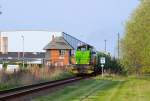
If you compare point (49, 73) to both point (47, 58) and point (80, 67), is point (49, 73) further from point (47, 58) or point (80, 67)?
point (47, 58)

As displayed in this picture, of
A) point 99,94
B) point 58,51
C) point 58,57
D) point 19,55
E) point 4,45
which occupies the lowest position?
point 99,94

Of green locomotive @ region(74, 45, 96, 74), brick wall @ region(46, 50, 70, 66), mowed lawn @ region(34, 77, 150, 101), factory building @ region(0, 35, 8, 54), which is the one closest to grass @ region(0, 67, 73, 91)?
green locomotive @ region(74, 45, 96, 74)

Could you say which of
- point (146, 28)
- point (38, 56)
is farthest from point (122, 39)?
point (38, 56)

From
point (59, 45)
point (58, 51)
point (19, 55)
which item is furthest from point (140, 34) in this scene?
point (19, 55)

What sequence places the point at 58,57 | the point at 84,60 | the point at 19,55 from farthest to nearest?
the point at 19,55
the point at 58,57
the point at 84,60

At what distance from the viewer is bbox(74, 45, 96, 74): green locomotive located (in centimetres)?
5559

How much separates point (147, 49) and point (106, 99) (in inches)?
987

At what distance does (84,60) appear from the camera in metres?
56.3

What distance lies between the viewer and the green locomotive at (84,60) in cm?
5559

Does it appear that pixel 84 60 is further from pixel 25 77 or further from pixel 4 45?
pixel 4 45

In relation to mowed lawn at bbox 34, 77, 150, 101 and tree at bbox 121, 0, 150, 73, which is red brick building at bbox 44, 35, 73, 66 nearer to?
tree at bbox 121, 0, 150, 73

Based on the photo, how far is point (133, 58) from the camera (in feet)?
200

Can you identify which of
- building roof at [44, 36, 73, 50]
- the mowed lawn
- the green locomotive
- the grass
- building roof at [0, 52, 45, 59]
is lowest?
the mowed lawn

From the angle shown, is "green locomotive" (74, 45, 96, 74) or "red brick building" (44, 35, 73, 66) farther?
"red brick building" (44, 35, 73, 66)
